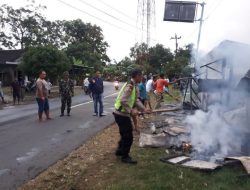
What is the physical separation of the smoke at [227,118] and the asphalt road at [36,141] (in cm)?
285

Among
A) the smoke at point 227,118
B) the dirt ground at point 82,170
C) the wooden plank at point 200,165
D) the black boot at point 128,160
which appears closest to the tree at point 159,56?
the smoke at point 227,118

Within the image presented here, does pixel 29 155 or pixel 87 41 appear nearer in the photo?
pixel 29 155

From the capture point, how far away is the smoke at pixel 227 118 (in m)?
7.38

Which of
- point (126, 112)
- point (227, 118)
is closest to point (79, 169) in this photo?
point (126, 112)

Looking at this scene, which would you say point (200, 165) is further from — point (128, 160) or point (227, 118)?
point (227, 118)

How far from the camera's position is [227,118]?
7992 millimetres

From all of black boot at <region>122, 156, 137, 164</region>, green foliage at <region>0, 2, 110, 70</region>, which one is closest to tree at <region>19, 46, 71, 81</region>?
green foliage at <region>0, 2, 110, 70</region>

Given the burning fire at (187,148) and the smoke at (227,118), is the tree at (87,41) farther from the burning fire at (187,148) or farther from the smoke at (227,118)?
the burning fire at (187,148)

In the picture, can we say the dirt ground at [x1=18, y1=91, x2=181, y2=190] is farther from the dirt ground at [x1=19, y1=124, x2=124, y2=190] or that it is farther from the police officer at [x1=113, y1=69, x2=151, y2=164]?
the police officer at [x1=113, y1=69, x2=151, y2=164]

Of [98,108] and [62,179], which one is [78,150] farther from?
[98,108]

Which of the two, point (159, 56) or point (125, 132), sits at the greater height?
point (159, 56)

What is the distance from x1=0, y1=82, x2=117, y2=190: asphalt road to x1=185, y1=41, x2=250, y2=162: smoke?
2.85 m

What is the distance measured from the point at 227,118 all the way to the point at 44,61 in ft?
77.2

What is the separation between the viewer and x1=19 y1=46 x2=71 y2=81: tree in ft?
97.0
